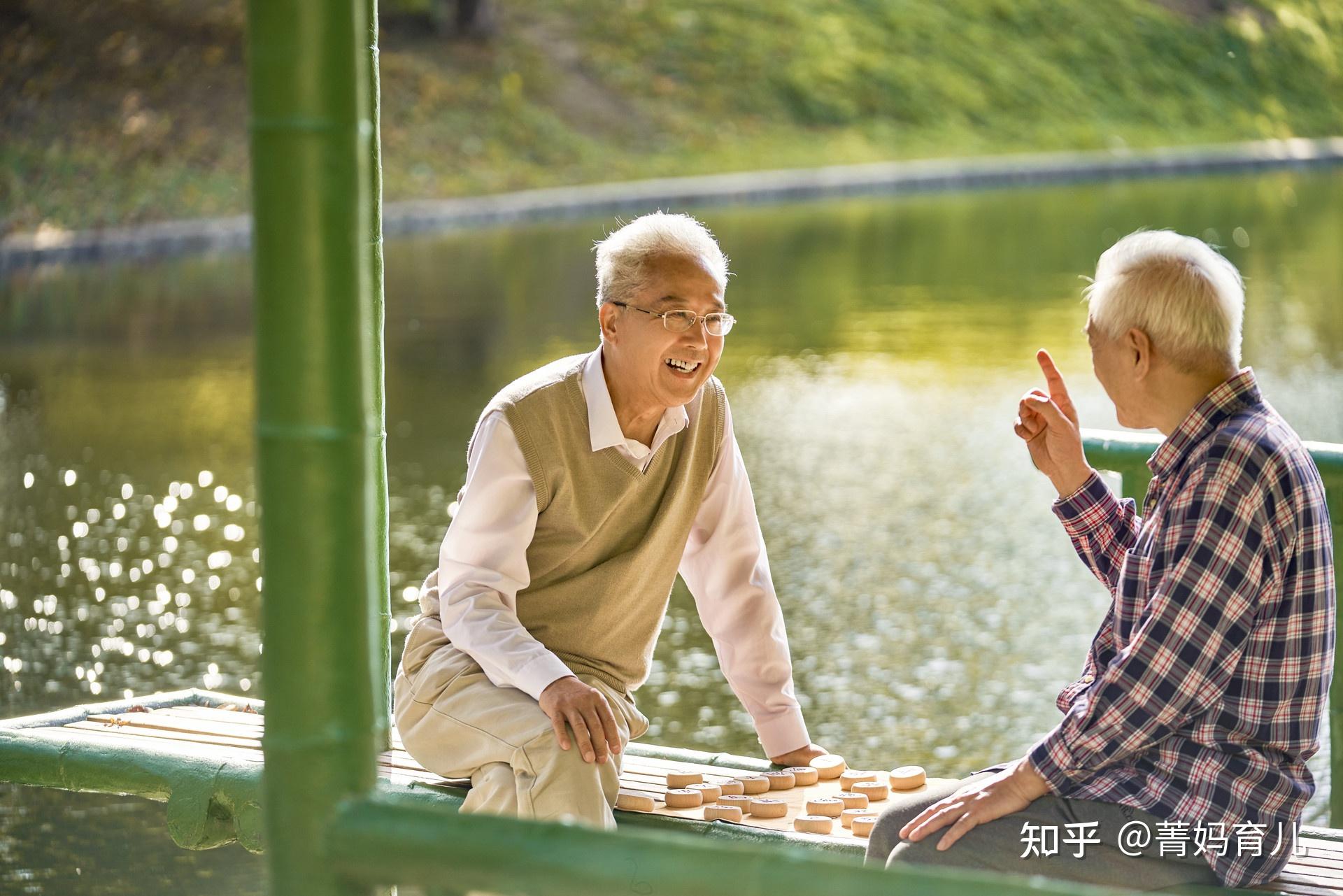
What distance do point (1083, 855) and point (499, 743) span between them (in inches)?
41.0

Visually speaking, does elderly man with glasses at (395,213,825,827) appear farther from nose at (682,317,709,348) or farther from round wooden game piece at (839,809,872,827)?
round wooden game piece at (839,809,872,827)

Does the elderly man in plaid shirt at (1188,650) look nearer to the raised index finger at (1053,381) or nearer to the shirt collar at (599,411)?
the raised index finger at (1053,381)

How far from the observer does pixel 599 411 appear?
3.31 meters

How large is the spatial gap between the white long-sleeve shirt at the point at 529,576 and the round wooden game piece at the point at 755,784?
0.16 meters

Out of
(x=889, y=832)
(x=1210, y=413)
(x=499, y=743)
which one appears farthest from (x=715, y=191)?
(x=1210, y=413)

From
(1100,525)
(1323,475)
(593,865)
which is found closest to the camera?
(593,865)

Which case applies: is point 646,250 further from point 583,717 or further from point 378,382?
point 583,717

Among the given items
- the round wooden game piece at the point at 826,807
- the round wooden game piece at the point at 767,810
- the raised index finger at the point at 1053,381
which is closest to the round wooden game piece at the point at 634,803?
the round wooden game piece at the point at 767,810

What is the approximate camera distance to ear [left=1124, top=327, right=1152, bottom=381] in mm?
2592

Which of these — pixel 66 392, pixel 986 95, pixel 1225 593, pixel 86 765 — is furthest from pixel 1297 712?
pixel 986 95

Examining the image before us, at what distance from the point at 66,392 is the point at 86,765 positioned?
30.9 ft

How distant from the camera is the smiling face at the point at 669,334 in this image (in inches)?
127

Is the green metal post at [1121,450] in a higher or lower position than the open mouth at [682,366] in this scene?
lower

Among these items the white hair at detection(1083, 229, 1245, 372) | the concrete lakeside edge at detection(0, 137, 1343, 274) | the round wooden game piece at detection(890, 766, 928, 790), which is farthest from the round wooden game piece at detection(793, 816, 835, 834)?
the concrete lakeside edge at detection(0, 137, 1343, 274)
